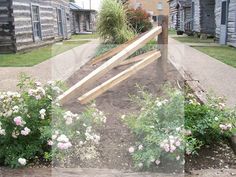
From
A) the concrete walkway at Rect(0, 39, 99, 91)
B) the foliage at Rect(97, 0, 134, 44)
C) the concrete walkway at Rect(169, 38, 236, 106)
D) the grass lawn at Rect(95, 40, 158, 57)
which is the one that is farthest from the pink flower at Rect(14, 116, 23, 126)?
the foliage at Rect(97, 0, 134, 44)

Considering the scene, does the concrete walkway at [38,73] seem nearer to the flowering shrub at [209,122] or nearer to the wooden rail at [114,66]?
the wooden rail at [114,66]

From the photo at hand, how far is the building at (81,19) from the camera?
33.5 meters

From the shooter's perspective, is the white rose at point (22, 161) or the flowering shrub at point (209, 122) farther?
the flowering shrub at point (209, 122)

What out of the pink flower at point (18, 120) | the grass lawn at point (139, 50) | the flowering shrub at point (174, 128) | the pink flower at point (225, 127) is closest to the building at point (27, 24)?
the grass lawn at point (139, 50)

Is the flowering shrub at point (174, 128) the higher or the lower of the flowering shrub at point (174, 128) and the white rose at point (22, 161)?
the higher

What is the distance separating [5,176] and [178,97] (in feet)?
5.77

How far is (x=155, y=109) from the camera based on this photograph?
364 cm

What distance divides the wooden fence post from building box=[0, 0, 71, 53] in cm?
847

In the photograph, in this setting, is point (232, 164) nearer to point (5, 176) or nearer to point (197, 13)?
point (5, 176)

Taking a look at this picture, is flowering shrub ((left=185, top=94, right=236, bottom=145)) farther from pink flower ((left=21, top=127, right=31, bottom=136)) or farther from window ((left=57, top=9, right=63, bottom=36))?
window ((left=57, top=9, right=63, bottom=36))

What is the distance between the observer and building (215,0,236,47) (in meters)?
16.3

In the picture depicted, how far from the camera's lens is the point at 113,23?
42.0 ft

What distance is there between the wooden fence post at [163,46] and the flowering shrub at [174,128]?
2.45 meters

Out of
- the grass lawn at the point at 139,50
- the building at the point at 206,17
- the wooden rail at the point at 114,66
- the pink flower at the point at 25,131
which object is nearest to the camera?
the pink flower at the point at 25,131
